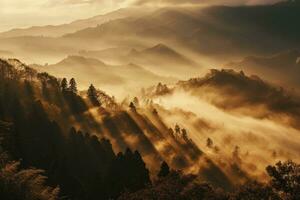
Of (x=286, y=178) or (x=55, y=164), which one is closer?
(x=286, y=178)

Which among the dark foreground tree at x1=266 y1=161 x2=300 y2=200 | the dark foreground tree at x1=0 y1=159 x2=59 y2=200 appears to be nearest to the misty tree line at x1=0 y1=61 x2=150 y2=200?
the dark foreground tree at x1=0 y1=159 x2=59 y2=200

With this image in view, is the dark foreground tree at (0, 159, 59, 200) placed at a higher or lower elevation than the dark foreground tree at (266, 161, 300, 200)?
higher

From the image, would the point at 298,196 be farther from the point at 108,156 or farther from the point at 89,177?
the point at 108,156

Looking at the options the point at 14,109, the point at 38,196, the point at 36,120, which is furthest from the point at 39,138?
the point at 38,196

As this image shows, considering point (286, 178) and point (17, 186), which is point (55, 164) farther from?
point (17, 186)

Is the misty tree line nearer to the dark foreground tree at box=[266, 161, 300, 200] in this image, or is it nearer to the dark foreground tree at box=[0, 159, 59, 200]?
the dark foreground tree at box=[0, 159, 59, 200]

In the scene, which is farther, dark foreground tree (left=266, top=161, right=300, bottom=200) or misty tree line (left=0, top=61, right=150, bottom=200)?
dark foreground tree (left=266, top=161, right=300, bottom=200)

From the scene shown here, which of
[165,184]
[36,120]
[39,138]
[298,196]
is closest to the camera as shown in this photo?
[298,196]

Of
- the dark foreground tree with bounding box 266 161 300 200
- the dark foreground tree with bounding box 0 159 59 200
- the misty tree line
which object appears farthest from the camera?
the dark foreground tree with bounding box 266 161 300 200

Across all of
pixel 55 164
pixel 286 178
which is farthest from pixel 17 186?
pixel 55 164

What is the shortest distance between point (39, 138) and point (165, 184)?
7263 cm

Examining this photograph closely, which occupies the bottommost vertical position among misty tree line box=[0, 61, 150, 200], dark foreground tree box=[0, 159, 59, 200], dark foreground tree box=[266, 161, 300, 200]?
misty tree line box=[0, 61, 150, 200]

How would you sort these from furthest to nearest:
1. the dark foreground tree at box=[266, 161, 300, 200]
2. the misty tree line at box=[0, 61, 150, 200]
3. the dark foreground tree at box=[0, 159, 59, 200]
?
the dark foreground tree at box=[266, 161, 300, 200] < the misty tree line at box=[0, 61, 150, 200] < the dark foreground tree at box=[0, 159, 59, 200]

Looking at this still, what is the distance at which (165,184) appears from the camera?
3629 inches
